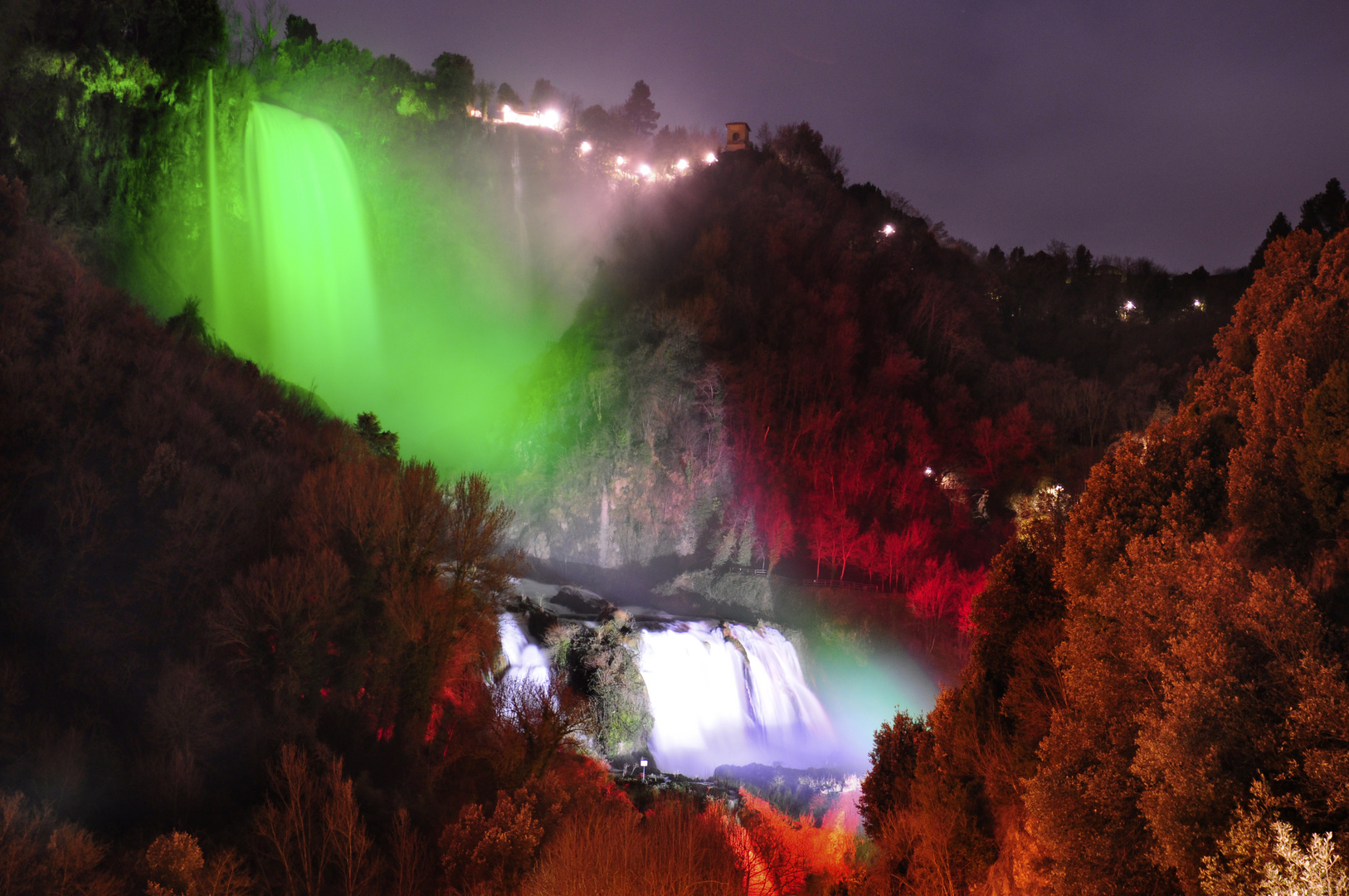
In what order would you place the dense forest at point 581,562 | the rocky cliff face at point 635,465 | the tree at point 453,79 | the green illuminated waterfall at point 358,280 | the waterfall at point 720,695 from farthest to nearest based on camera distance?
the tree at point 453,79 → the rocky cliff face at point 635,465 → the green illuminated waterfall at point 358,280 → the waterfall at point 720,695 → the dense forest at point 581,562

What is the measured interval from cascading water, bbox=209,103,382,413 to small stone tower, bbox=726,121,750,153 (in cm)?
3347

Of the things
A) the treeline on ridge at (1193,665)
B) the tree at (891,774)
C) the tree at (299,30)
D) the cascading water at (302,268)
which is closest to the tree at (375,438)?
the cascading water at (302,268)

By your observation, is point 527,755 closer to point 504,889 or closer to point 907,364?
point 504,889

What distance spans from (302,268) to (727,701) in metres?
40.9

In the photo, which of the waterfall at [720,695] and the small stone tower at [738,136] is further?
the small stone tower at [738,136]

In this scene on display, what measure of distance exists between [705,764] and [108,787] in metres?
21.2

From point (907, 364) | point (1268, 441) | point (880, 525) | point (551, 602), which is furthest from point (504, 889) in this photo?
point (907, 364)

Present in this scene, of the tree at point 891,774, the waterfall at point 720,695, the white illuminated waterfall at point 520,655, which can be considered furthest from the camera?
the waterfall at point 720,695

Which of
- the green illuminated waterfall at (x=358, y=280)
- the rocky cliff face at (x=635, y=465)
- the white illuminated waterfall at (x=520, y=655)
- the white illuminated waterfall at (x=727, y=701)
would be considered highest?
the green illuminated waterfall at (x=358, y=280)

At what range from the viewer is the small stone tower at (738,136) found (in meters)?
68.0

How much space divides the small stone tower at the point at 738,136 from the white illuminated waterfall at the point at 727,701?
48601 millimetres

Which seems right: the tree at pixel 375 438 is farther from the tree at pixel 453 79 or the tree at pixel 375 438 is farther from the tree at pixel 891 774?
the tree at pixel 453 79

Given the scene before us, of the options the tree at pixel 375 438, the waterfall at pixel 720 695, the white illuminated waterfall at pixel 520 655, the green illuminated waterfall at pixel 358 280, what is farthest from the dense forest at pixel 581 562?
the green illuminated waterfall at pixel 358 280

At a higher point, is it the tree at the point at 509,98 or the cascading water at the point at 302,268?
the tree at the point at 509,98
